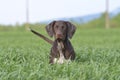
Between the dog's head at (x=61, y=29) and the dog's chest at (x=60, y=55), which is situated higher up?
the dog's head at (x=61, y=29)

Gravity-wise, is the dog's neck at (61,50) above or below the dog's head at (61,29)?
below

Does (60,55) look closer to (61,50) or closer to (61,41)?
(61,50)

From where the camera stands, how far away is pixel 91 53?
10133 millimetres

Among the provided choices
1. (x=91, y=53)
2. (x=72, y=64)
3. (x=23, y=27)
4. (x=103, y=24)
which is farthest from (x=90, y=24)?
(x=72, y=64)

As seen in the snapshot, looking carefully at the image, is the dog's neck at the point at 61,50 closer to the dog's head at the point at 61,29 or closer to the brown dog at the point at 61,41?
the brown dog at the point at 61,41

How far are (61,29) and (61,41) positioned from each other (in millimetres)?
249

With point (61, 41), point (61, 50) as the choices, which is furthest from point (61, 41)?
point (61, 50)

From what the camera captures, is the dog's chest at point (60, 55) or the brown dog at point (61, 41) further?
the brown dog at point (61, 41)

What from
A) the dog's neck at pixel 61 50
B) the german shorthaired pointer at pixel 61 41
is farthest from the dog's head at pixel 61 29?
the dog's neck at pixel 61 50

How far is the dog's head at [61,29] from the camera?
850 cm

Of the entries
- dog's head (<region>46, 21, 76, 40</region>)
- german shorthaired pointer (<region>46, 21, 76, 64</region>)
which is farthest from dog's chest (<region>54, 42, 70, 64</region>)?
dog's head (<region>46, 21, 76, 40</region>)

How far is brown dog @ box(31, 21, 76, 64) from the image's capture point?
8.52 m

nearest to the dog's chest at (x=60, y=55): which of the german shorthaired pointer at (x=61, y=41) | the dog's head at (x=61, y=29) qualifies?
the german shorthaired pointer at (x=61, y=41)

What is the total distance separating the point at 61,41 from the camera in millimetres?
8680
